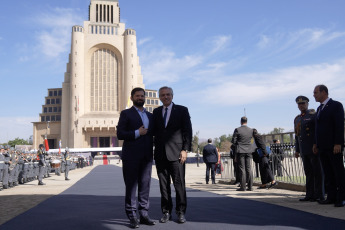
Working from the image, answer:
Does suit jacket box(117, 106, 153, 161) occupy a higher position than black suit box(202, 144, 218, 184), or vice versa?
suit jacket box(117, 106, 153, 161)

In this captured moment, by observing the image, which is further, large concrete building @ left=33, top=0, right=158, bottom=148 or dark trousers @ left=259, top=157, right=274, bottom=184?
large concrete building @ left=33, top=0, right=158, bottom=148

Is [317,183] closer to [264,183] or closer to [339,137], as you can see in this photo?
[339,137]

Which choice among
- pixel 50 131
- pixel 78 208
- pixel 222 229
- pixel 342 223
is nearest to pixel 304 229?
pixel 342 223

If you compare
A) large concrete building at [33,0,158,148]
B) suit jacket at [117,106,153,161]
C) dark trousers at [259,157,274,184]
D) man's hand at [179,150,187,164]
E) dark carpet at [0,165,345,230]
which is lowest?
dark carpet at [0,165,345,230]

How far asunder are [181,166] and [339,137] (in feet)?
9.46

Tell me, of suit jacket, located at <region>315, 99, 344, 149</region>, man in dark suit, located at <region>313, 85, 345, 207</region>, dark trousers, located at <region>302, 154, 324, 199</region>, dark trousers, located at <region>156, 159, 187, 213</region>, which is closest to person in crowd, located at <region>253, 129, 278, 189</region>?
dark trousers, located at <region>302, 154, 324, 199</region>

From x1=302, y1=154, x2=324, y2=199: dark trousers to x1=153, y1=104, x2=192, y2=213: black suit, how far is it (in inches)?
117

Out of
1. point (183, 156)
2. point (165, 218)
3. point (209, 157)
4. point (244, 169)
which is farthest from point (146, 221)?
point (209, 157)

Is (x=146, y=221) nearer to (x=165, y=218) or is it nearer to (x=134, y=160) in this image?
(x=165, y=218)

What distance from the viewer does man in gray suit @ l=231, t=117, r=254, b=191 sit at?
344 inches

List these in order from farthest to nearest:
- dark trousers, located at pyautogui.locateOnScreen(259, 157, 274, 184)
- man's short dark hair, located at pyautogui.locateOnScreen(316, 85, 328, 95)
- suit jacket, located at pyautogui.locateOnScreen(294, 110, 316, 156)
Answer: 1. dark trousers, located at pyautogui.locateOnScreen(259, 157, 274, 184)
2. suit jacket, located at pyautogui.locateOnScreen(294, 110, 316, 156)
3. man's short dark hair, located at pyautogui.locateOnScreen(316, 85, 328, 95)

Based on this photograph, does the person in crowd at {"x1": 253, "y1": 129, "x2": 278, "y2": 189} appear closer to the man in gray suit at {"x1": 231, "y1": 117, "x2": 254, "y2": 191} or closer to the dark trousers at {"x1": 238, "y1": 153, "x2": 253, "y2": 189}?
the man in gray suit at {"x1": 231, "y1": 117, "x2": 254, "y2": 191}

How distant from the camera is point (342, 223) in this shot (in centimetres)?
387

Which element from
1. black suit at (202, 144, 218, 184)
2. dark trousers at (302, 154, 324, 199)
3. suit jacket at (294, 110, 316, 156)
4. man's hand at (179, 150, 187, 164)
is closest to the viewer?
man's hand at (179, 150, 187, 164)
